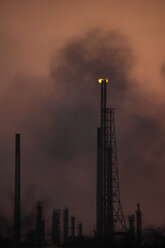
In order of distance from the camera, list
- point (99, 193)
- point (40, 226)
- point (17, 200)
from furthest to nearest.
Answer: point (40, 226) < point (17, 200) < point (99, 193)

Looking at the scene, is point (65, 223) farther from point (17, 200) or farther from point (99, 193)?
point (99, 193)

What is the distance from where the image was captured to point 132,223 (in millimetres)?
46219

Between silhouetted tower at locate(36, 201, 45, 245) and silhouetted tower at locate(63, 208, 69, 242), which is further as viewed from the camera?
silhouetted tower at locate(63, 208, 69, 242)

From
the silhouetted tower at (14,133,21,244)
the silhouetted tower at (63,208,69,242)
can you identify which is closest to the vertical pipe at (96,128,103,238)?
the silhouetted tower at (14,133,21,244)

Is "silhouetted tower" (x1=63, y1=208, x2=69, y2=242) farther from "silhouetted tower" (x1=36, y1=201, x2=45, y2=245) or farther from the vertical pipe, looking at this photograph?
the vertical pipe

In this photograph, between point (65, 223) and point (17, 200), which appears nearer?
point (17, 200)

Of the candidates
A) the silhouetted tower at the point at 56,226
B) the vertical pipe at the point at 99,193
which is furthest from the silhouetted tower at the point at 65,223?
the vertical pipe at the point at 99,193

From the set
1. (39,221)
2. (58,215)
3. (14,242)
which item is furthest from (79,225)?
(14,242)

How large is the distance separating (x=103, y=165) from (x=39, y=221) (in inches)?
385

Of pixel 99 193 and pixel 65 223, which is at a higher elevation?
pixel 99 193

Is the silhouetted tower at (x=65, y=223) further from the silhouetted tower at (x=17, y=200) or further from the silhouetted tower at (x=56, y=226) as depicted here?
the silhouetted tower at (x=17, y=200)

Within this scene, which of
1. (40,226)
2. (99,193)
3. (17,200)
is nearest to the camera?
(99,193)

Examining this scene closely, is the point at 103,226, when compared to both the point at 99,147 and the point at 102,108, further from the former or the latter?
the point at 102,108

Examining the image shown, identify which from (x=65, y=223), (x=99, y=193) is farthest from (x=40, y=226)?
(x=99, y=193)
